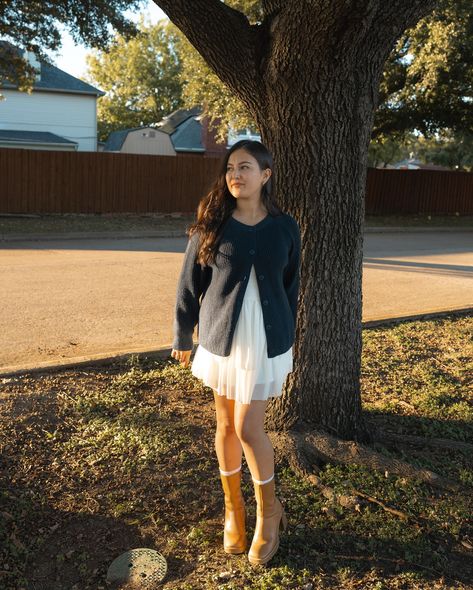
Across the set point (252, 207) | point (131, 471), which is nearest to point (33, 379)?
point (131, 471)

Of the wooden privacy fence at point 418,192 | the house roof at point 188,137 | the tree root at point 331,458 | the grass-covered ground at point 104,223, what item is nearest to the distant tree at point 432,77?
the wooden privacy fence at point 418,192

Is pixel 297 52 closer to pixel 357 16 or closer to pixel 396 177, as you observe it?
pixel 357 16

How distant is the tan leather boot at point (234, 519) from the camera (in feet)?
9.63

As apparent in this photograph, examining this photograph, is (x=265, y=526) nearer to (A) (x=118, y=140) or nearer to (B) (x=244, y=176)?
(B) (x=244, y=176)

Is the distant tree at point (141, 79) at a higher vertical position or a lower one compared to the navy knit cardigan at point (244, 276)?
higher

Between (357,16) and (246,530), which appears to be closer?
(246,530)

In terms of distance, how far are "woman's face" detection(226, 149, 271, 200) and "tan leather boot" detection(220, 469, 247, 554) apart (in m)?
1.30

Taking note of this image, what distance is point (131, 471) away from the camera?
11.9 feet

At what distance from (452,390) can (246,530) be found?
2.64 m

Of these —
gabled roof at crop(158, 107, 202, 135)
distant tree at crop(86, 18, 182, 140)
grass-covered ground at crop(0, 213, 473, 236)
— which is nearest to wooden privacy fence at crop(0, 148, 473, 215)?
grass-covered ground at crop(0, 213, 473, 236)

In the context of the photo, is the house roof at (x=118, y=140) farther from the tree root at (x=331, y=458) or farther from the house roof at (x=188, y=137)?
the tree root at (x=331, y=458)

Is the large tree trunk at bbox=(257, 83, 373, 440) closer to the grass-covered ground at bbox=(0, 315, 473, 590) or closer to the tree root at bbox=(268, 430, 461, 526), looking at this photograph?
the tree root at bbox=(268, 430, 461, 526)

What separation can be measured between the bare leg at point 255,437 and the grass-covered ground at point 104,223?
13641 mm

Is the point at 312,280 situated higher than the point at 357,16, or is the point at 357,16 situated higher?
the point at 357,16
